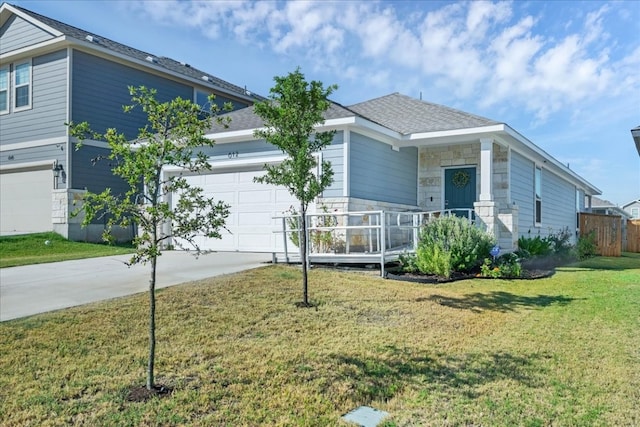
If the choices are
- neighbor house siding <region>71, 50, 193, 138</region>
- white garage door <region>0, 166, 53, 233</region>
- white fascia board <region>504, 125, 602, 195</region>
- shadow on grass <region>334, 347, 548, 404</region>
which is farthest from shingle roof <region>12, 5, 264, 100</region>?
shadow on grass <region>334, 347, 548, 404</region>

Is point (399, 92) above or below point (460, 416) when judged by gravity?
above

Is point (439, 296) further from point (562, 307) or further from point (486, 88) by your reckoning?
point (486, 88)

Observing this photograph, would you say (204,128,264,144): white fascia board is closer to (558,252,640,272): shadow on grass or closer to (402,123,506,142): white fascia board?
(402,123,506,142): white fascia board

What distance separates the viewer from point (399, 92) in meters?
15.5

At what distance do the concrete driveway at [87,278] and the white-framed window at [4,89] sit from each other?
9340 millimetres

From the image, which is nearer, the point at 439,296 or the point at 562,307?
the point at 562,307

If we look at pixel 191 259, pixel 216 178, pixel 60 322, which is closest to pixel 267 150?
pixel 216 178

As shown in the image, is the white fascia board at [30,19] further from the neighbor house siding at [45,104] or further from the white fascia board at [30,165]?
the white fascia board at [30,165]

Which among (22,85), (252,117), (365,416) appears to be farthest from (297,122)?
(22,85)

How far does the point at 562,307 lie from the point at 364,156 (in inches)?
223

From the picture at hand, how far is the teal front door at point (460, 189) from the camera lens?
41.0 feet

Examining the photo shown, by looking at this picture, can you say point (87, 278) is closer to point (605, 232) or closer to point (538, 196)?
point (538, 196)

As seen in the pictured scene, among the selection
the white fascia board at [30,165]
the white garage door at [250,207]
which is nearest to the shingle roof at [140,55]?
the white fascia board at [30,165]

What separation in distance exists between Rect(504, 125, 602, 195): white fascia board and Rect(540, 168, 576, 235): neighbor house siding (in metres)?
0.28
